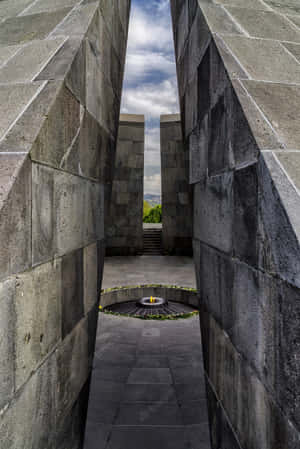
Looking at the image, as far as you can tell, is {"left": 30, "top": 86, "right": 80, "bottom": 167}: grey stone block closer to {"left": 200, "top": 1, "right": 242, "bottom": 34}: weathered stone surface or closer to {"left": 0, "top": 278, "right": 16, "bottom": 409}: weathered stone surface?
{"left": 0, "top": 278, "right": 16, "bottom": 409}: weathered stone surface

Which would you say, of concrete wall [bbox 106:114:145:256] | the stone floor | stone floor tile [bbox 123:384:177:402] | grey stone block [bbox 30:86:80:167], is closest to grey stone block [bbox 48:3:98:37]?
grey stone block [bbox 30:86:80:167]

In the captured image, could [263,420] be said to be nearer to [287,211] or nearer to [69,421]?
[287,211]

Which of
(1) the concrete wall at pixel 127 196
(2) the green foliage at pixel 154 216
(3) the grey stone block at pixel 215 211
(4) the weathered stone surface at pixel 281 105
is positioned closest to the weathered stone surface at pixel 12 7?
(3) the grey stone block at pixel 215 211

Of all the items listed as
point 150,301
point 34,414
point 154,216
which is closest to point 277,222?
point 34,414

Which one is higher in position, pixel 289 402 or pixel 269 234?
pixel 269 234

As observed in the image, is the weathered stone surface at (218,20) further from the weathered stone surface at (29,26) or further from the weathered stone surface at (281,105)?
the weathered stone surface at (29,26)

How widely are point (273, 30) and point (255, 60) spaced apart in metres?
1.01

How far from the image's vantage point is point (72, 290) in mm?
2828

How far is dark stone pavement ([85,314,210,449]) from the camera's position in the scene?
3824mm

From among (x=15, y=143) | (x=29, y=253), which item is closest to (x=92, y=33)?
(x=15, y=143)

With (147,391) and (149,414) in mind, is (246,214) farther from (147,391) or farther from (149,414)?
(147,391)

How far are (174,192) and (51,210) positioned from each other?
48.5 feet

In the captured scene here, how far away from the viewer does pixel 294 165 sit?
187cm

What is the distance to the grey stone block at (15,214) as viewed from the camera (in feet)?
5.48
